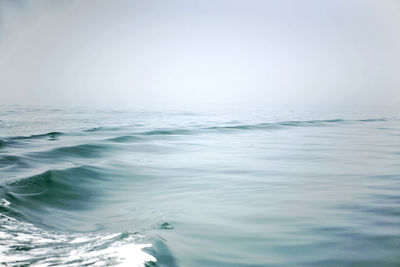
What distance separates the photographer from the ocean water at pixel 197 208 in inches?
119

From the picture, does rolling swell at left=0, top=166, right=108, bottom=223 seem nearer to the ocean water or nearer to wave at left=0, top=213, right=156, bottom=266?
the ocean water

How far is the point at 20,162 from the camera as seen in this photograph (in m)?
7.90

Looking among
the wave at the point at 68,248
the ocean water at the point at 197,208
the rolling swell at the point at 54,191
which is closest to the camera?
the wave at the point at 68,248

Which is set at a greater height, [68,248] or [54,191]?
[68,248]

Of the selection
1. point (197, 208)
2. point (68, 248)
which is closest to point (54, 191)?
point (197, 208)

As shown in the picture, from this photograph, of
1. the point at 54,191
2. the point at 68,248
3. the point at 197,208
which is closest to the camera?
the point at 68,248

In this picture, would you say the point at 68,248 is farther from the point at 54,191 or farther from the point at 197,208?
the point at 54,191

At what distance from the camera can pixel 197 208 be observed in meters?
4.66

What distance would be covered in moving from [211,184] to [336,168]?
273 cm

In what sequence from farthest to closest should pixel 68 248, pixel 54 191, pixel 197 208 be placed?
pixel 54 191 → pixel 197 208 → pixel 68 248

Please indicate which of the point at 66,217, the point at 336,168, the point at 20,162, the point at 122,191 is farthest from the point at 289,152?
the point at 66,217

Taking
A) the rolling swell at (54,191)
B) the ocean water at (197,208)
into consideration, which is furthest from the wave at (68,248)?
the rolling swell at (54,191)

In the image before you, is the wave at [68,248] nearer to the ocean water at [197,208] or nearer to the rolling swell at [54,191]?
the ocean water at [197,208]

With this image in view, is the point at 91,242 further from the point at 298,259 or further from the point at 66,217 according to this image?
the point at 298,259
